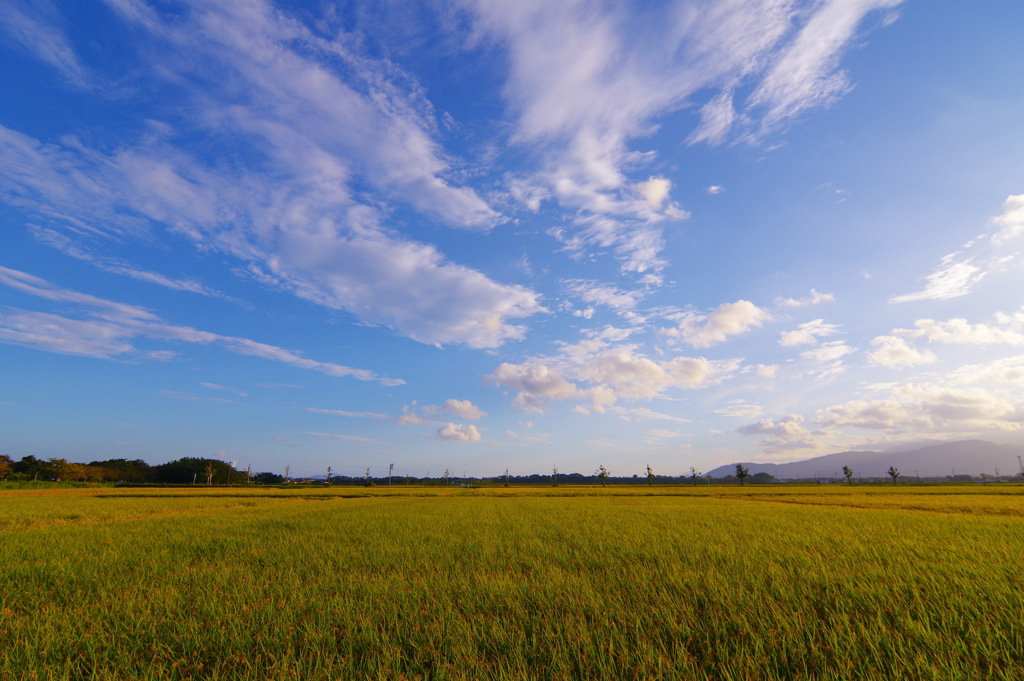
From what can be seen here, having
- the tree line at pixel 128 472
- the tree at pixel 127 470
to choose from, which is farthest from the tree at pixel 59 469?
the tree at pixel 127 470

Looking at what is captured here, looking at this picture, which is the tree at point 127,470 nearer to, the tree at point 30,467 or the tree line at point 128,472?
the tree line at point 128,472

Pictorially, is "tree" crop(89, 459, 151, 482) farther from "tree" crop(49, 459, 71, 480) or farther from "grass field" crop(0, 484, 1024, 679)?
"grass field" crop(0, 484, 1024, 679)

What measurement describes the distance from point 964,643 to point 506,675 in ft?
12.9

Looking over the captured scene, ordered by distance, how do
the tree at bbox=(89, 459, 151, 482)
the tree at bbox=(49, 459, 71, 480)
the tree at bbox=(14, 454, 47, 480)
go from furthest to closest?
the tree at bbox=(89, 459, 151, 482), the tree at bbox=(49, 459, 71, 480), the tree at bbox=(14, 454, 47, 480)

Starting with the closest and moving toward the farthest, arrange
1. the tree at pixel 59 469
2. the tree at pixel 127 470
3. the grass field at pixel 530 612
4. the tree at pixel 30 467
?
the grass field at pixel 530 612 < the tree at pixel 30 467 < the tree at pixel 59 469 < the tree at pixel 127 470

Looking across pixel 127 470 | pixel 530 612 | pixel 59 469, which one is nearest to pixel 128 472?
pixel 127 470

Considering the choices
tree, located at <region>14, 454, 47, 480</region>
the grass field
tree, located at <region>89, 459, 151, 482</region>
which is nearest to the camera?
the grass field

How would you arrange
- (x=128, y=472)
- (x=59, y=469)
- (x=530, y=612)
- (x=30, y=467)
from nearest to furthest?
(x=530, y=612) < (x=30, y=467) < (x=59, y=469) < (x=128, y=472)

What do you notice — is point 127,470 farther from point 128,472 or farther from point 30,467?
point 30,467

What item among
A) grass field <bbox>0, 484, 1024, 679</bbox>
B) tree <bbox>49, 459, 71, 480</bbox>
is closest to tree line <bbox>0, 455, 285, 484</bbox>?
tree <bbox>49, 459, 71, 480</bbox>

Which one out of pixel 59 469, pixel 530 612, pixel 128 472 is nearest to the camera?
pixel 530 612

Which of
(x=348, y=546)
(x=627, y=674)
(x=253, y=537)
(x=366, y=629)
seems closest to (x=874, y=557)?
(x=627, y=674)

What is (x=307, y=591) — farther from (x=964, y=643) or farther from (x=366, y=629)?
(x=964, y=643)

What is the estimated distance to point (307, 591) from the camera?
5.23 m
